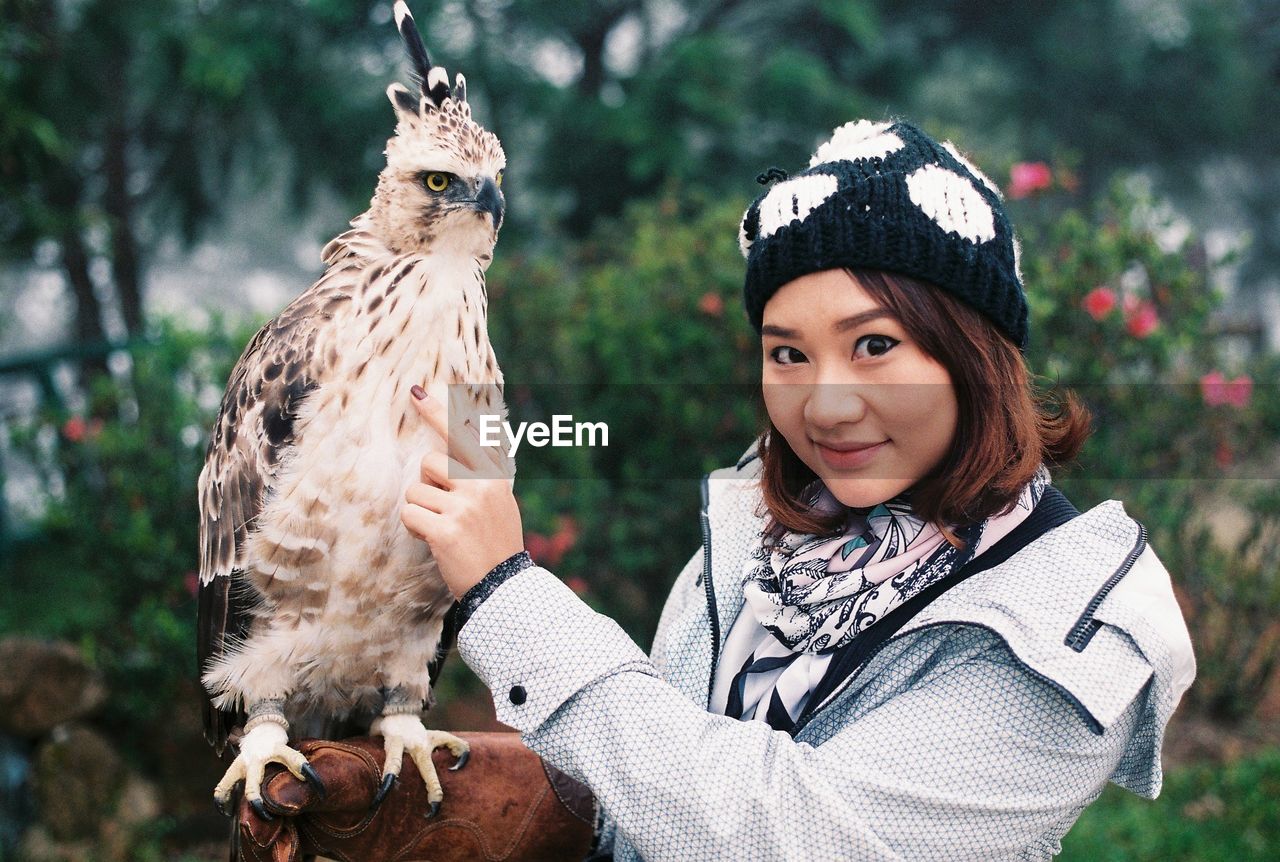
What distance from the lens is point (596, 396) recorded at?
4.61m

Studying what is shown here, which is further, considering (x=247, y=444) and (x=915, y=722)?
(x=247, y=444)

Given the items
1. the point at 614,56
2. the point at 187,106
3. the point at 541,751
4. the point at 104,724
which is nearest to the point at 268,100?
the point at 187,106

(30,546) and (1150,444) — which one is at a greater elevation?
(1150,444)

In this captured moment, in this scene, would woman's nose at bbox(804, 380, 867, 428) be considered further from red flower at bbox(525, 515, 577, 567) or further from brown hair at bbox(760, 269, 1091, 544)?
red flower at bbox(525, 515, 577, 567)

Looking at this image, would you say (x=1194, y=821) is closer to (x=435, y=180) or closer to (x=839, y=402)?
(x=839, y=402)

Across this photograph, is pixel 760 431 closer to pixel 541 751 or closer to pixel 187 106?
pixel 541 751

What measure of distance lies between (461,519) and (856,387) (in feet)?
1.76

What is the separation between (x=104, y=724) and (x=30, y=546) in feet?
3.43

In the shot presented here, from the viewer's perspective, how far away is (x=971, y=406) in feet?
4.52

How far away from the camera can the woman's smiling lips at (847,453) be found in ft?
4.63

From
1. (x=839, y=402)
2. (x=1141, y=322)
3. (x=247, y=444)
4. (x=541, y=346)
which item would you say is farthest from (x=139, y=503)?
(x=1141, y=322)

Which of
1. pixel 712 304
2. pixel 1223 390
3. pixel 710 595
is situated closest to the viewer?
pixel 710 595

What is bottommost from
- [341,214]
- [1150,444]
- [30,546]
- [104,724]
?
[104,724]

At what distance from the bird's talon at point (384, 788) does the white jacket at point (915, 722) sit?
1.39 feet
